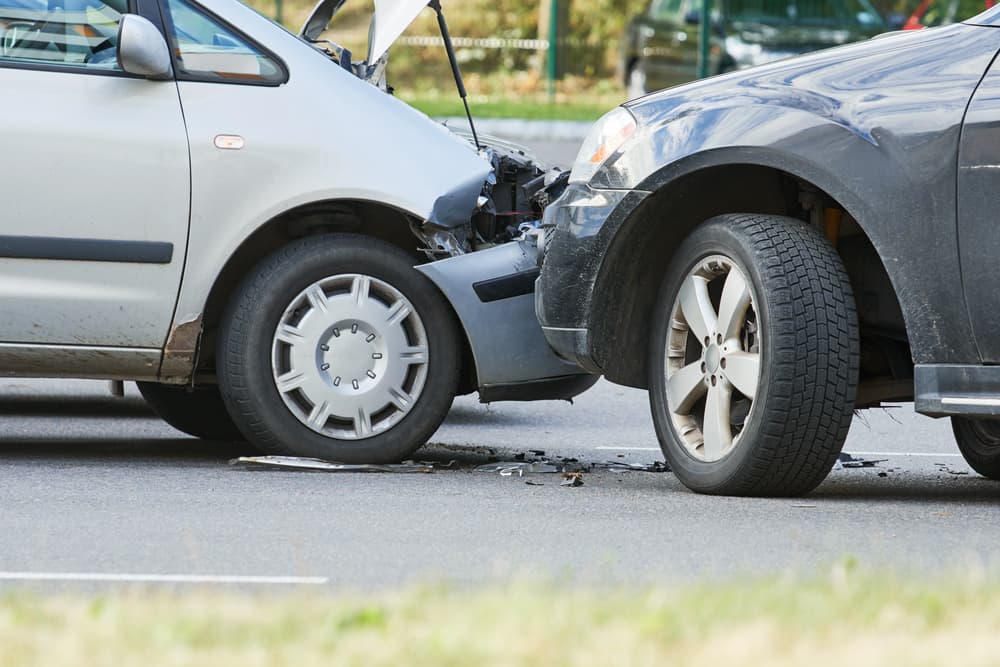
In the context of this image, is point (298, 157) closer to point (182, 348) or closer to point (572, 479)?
point (182, 348)

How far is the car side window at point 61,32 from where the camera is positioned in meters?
6.23

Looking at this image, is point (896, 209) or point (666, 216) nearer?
point (896, 209)

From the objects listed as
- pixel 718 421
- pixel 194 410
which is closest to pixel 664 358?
pixel 718 421

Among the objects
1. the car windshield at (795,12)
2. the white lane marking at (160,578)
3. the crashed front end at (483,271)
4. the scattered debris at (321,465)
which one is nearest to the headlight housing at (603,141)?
the crashed front end at (483,271)

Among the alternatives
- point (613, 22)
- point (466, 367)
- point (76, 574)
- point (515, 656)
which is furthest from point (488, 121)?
point (515, 656)

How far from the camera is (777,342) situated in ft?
17.6

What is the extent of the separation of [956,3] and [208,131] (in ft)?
63.0

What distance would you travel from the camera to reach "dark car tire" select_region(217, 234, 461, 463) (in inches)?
248

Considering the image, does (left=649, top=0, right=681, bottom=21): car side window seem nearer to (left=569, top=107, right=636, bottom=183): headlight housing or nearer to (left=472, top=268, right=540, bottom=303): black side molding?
(left=472, top=268, right=540, bottom=303): black side molding

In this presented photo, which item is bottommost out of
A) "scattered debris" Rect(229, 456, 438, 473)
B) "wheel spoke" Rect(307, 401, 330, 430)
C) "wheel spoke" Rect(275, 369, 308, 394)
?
"scattered debris" Rect(229, 456, 438, 473)

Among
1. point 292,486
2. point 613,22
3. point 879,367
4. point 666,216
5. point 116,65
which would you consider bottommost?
point 292,486

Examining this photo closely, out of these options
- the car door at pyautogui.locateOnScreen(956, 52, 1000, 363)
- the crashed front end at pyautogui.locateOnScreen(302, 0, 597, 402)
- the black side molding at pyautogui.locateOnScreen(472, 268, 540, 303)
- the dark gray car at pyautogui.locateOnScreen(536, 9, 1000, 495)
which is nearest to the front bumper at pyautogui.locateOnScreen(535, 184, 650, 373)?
the dark gray car at pyautogui.locateOnScreen(536, 9, 1000, 495)

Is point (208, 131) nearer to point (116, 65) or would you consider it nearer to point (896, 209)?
point (116, 65)

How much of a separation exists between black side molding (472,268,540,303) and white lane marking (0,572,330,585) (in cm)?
219
